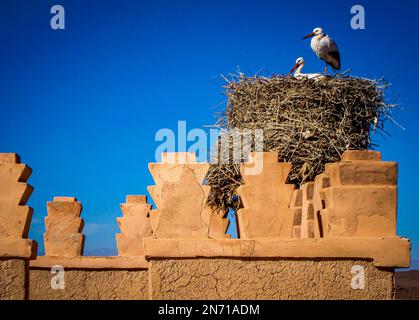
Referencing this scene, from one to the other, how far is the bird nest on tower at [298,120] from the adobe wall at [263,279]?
2404 millimetres

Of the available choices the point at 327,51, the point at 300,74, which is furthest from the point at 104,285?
the point at 327,51

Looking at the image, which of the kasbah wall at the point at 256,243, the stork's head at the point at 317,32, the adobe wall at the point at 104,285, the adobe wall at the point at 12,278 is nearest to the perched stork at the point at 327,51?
the stork's head at the point at 317,32

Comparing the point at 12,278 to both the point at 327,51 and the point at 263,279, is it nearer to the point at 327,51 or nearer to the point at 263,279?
the point at 263,279

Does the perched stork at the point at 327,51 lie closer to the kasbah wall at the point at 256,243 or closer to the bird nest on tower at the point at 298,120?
the bird nest on tower at the point at 298,120

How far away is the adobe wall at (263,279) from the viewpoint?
Result: 19.5 feet

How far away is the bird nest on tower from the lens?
841 centimetres

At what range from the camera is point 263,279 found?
5.99 meters

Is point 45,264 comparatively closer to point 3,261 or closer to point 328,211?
point 3,261

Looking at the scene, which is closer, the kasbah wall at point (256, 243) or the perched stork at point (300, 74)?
the kasbah wall at point (256, 243)

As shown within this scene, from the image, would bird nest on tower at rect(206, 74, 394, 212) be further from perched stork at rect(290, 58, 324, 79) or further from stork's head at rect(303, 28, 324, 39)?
stork's head at rect(303, 28, 324, 39)

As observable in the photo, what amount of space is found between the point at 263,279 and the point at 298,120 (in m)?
3.29

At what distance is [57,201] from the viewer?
9.98 m

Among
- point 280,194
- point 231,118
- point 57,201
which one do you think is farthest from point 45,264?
point 280,194
